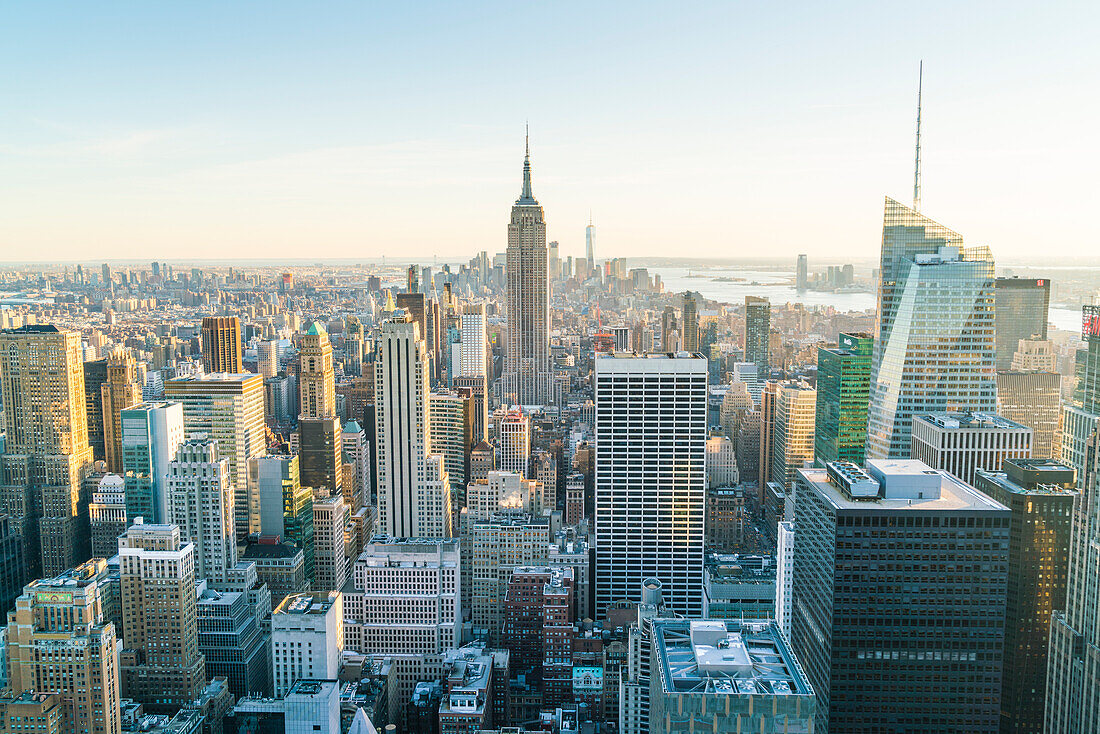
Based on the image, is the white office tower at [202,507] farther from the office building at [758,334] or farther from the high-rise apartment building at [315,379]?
the office building at [758,334]

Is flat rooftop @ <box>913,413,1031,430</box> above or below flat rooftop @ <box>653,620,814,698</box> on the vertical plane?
above

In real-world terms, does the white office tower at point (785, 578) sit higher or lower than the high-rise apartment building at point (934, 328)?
lower

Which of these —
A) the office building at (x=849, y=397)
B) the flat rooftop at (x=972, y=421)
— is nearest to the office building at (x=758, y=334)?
the office building at (x=849, y=397)

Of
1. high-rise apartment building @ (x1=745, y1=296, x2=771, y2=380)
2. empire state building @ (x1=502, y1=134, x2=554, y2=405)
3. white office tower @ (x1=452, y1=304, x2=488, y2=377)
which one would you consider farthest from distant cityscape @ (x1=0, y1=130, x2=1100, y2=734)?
empire state building @ (x1=502, y1=134, x2=554, y2=405)

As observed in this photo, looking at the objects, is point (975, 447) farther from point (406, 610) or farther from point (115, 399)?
point (115, 399)

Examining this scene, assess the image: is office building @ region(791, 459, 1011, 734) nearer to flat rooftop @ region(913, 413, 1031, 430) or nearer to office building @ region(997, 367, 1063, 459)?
office building @ region(997, 367, 1063, 459)
